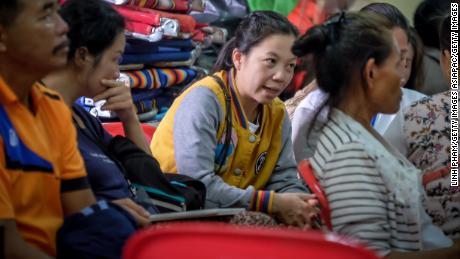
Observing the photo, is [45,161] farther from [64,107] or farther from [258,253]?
[258,253]

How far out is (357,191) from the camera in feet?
5.47

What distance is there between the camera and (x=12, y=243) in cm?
138

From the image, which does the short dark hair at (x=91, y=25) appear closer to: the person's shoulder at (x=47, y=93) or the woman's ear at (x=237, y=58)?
the person's shoulder at (x=47, y=93)

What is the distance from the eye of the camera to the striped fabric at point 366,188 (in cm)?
167

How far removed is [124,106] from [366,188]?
2.37ft

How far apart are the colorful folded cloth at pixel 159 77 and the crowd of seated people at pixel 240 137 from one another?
0.50 metres

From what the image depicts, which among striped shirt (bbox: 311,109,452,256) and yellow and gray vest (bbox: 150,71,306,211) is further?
yellow and gray vest (bbox: 150,71,306,211)

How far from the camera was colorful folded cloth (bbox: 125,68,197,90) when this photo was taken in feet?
9.76

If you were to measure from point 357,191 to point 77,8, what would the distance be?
80 centimetres

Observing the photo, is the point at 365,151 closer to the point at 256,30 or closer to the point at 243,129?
the point at 243,129

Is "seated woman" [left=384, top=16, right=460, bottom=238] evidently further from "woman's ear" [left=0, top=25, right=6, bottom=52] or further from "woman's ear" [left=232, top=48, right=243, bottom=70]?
"woman's ear" [left=0, top=25, right=6, bottom=52]

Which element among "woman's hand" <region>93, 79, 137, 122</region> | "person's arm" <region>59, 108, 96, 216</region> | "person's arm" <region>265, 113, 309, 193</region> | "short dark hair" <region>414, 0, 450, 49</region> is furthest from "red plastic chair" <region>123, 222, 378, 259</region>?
"short dark hair" <region>414, 0, 450, 49</region>

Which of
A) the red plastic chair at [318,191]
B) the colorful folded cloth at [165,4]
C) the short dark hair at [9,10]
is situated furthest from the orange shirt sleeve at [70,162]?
the colorful folded cloth at [165,4]

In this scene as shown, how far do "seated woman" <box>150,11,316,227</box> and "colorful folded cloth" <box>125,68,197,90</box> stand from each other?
0.51m
